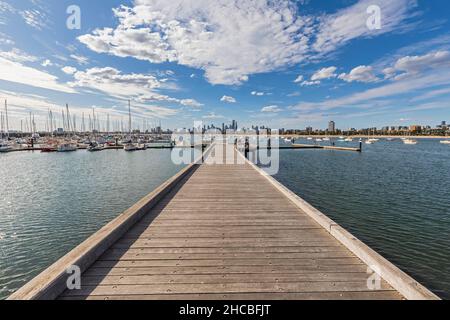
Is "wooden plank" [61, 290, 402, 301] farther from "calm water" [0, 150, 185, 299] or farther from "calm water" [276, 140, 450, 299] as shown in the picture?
"calm water" [0, 150, 185, 299]

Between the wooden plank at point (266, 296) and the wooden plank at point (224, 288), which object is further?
the wooden plank at point (224, 288)

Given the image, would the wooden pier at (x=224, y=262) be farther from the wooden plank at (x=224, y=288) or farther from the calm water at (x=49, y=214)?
the calm water at (x=49, y=214)

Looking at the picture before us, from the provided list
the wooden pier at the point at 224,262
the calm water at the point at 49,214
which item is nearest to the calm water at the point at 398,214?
the wooden pier at the point at 224,262

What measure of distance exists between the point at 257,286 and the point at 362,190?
15301mm

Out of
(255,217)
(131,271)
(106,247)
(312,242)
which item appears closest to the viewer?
(131,271)

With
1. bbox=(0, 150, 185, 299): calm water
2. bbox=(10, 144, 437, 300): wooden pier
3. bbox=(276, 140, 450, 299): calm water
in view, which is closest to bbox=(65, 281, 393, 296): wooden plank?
bbox=(10, 144, 437, 300): wooden pier

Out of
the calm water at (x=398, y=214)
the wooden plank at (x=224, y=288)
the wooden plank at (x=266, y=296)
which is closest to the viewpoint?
the wooden plank at (x=266, y=296)

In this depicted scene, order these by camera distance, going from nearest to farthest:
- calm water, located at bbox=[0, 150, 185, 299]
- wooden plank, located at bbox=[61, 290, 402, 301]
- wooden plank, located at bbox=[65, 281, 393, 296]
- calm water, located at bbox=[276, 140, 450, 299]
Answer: wooden plank, located at bbox=[61, 290, 402, 301] → wooden plank, located at bbox=[65, 281, 393, 296] → calm water, located at bbox=[276, 140, 450, 299] → calm water, located at bbox=[0, 150, 185, 299]

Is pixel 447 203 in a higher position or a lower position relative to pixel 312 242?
lower

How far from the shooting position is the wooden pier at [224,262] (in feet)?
11.0

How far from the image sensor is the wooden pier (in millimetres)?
3361

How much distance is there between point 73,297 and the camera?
3291mm
